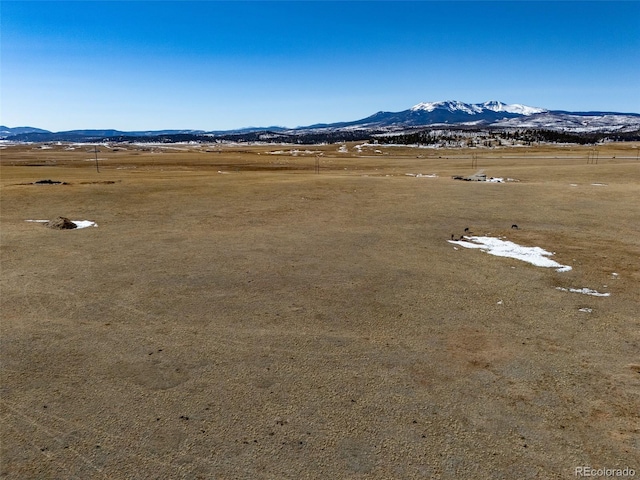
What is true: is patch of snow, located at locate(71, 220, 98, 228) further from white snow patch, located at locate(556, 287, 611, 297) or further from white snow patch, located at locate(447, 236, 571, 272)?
white snow patch, located at locate(556, 287, 611, 297)

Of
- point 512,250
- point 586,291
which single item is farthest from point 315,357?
point 512,250

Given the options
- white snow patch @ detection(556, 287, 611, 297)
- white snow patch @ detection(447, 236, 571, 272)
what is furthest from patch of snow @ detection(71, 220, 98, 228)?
white snow patch @ detection(556, 287, 611, 297)

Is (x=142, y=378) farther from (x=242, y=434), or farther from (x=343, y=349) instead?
(x=343, y=349)

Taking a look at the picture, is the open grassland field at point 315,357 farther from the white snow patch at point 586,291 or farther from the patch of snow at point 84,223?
the patch of snow at point 84,223

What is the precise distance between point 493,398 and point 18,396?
8721 mm

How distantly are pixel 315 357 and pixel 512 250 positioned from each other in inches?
449

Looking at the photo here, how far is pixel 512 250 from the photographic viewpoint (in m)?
16.6

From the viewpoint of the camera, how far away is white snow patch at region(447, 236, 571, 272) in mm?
14734

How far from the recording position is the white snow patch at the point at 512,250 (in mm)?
14734

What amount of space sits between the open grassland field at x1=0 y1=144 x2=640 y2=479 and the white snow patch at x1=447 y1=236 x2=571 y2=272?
0.53m

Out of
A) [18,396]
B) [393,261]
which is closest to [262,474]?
[18,396]

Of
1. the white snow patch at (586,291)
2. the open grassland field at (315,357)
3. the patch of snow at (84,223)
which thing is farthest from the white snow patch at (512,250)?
the patch of snow at (84,223)

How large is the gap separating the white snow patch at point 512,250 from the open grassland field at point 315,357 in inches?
20.8

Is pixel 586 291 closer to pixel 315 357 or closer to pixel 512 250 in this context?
pixel 512 250
